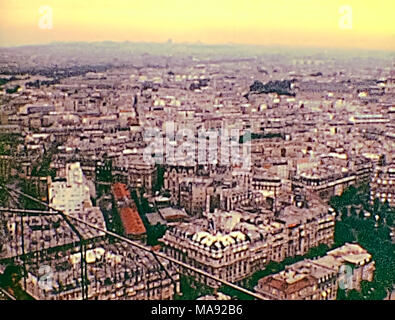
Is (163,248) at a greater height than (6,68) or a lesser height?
lesser

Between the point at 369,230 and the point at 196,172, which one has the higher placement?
the point at 196,172

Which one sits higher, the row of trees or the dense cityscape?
the dense cityscape

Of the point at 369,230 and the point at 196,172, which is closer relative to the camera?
the point at 369,230

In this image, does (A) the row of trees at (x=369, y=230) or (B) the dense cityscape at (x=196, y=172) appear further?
(A) the row of trees at (x=369, y=230)

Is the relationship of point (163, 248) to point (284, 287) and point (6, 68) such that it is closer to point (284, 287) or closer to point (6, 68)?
point (284, 287)

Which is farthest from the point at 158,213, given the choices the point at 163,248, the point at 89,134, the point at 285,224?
the point at 89,134
